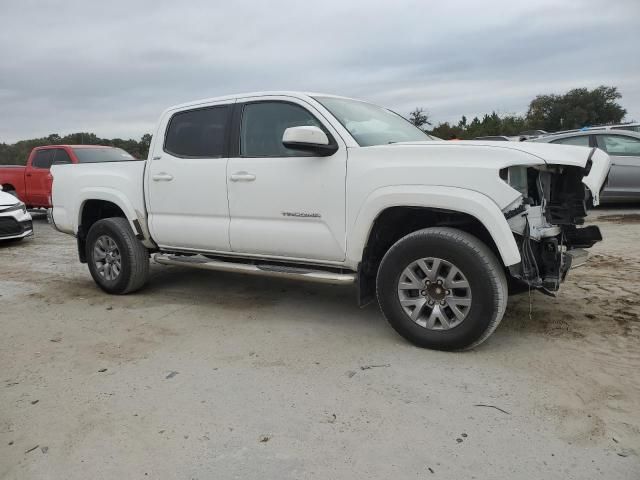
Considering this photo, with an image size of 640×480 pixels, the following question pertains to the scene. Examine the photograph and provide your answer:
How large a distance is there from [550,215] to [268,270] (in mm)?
2202

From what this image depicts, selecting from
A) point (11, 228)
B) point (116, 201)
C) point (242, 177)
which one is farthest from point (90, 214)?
point (11, 228)

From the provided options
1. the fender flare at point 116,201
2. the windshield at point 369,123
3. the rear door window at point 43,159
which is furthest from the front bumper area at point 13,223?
the windshield at point 369,123

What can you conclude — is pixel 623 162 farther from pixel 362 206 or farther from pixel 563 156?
pixel 362 206

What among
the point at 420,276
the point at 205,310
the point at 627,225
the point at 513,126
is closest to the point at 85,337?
the point at 205,310

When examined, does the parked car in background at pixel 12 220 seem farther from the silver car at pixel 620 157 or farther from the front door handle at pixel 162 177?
the silver car at pixel 620 157

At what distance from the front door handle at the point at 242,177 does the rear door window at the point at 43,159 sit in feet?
32.1

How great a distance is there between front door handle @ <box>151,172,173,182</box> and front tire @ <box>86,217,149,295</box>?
0.69 meters

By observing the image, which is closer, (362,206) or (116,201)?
(362,206)

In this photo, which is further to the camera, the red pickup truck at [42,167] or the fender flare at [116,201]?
the red pickup truck at [42,167]

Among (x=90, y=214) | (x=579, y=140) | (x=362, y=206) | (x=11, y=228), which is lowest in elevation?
(x=11, y=228)

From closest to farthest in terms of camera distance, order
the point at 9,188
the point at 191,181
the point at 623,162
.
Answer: the point at 191,181 → the point at 623,162 → the point at 9,188

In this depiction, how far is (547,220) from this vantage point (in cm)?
369

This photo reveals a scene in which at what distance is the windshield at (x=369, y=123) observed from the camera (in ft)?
13.8

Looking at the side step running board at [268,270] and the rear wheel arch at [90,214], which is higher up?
the rear wheel arch at [90,214]
